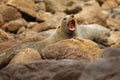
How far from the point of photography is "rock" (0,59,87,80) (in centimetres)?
504

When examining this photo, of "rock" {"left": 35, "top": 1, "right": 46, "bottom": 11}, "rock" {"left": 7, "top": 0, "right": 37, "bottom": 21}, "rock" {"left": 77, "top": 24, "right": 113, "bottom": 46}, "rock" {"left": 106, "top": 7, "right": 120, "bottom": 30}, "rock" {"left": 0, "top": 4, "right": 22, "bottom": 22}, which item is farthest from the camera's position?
"rock" {"left": 35, "top": 1, "right": 46, "bottom": 11}

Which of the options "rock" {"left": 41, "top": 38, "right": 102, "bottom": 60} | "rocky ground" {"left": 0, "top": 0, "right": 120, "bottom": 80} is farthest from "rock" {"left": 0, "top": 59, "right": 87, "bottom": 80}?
"rock" {"left": 41, "top": 38, "right": 102, "bottom": 60}

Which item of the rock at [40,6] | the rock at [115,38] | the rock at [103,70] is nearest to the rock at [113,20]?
the rock at [115,38]

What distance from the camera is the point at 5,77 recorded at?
5.58m

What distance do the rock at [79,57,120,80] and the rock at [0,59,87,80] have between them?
11.7 inches

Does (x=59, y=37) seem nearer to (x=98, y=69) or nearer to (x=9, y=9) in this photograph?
(x=98, y=69)

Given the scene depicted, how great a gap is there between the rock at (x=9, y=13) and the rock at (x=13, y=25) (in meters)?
0.82

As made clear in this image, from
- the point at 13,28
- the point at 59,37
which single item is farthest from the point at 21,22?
the point at 59,37

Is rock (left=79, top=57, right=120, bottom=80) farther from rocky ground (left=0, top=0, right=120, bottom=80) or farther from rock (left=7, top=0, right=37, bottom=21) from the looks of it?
rock (left=7, top=0, right=37, bottom=21)

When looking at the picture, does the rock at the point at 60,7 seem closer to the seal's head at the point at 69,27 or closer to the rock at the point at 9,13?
the rock at the point at 9,13

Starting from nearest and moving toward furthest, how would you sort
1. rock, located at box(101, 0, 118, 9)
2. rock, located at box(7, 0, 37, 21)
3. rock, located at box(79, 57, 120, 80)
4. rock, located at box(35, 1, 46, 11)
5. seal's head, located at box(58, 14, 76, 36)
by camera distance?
1. rock, located at box(79, 57, 120, 80)
2. seal's head, located at box(58, 14, 76, 36)
3. rock, located at box(7, 0, 37, 21)
4. rock, located at box(35, 1, 46, 11)
5. rock, located at box(101, 0, 118, 9)

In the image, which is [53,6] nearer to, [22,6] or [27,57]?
[22,6]

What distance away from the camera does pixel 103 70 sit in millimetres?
4562

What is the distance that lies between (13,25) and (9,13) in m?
1.61
